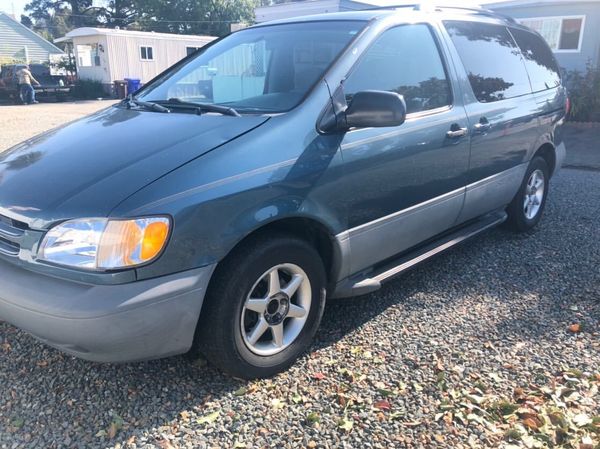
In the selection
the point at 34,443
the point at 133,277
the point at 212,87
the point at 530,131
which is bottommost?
the point at 34,443

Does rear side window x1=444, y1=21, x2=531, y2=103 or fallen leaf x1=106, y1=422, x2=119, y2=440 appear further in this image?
rear side window x1=444, y1=21, x2=531, y2=103

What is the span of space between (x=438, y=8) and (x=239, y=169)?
2383mm

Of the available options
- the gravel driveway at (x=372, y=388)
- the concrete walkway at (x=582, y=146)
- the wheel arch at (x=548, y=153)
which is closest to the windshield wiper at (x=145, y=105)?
the gravel driveway at (x=372, y=388)

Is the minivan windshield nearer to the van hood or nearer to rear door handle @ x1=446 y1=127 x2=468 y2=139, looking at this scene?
the van hood

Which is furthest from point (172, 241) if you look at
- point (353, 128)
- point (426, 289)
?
point (426, 289)

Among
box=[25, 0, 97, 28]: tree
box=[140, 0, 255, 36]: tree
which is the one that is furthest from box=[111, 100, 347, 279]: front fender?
box=[25, 0, 97, 28]: tree

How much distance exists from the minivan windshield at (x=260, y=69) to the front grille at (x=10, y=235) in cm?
129

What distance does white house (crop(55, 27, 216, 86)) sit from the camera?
87.1 ft

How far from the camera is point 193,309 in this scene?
2.38 metres

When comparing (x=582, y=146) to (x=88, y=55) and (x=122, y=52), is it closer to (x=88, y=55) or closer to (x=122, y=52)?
(x=122, y=52)

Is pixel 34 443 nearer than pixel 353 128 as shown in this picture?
Yes

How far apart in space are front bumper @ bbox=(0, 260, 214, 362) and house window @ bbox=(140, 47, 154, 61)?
90.1 ft

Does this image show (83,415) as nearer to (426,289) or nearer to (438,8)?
(426,289)

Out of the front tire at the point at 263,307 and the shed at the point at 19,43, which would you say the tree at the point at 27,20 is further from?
the front tire at the point at 263,307
